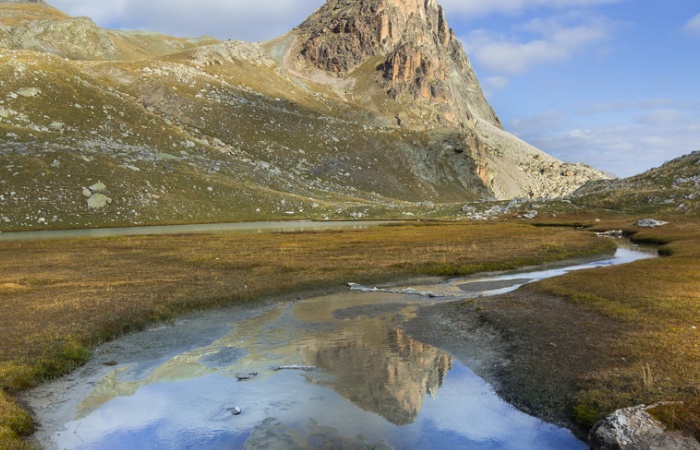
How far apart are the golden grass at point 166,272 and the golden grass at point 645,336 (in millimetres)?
15108

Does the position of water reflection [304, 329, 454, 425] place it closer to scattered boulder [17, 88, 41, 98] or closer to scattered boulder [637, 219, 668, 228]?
scattered boulder [637, 219, 668, 228]

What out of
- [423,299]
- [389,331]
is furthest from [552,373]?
[423,299]

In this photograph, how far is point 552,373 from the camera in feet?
58.4

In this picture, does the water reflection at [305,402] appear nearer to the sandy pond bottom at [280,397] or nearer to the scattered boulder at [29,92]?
the sandy pond bottom at [280,397]

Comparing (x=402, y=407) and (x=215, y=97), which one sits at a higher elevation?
(x=215, y=97)

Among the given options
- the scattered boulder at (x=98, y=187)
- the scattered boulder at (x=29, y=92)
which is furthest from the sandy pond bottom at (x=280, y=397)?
the scattered boulder at (x=29, y=92)

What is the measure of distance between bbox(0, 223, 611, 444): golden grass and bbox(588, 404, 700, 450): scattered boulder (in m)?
17.6

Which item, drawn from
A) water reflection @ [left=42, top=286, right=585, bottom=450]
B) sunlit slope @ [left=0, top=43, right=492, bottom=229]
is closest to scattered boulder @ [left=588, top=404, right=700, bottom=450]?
water reflection @ [left=42, top=286, right=585, bottom=450]

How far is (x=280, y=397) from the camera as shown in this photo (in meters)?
17.0

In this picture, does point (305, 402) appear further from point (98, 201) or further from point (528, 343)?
point (98, 201)

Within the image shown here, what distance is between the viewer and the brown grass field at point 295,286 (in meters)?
16.1

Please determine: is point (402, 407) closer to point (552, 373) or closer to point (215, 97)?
point (552, 373)

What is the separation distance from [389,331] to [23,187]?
109 metres

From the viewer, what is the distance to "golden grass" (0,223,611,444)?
2186 cm
